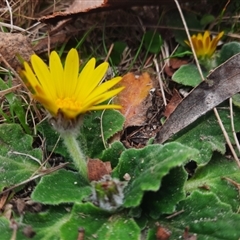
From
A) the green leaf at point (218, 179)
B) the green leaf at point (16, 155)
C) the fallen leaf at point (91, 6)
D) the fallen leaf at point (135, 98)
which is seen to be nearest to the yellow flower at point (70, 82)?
the green leaf at point (16, 155)

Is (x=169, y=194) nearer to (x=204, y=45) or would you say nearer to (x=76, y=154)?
(x=76, y=154)

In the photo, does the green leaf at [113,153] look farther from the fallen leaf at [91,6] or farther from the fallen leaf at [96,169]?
the fallen leaf at [91,6]

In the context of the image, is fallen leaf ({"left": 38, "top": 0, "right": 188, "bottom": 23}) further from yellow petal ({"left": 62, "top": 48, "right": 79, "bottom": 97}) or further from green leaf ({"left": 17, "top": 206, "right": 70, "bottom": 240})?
green leaf ({"left": 17, "top": 206, "right": 70, "bottom": 240})

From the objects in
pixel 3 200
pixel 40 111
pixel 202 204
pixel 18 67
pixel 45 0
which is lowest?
pixel 202 204

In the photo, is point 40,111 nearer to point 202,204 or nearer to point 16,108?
point 16,108

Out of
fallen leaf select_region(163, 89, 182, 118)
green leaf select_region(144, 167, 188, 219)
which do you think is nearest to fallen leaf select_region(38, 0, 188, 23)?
fallen leaf select_region(163, 89, 182, 118)

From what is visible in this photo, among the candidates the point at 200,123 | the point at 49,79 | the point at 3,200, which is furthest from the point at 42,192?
the point at 200,123

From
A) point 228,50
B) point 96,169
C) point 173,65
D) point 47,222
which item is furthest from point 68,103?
point 228,50

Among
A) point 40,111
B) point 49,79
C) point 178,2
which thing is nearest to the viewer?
point 49,79
